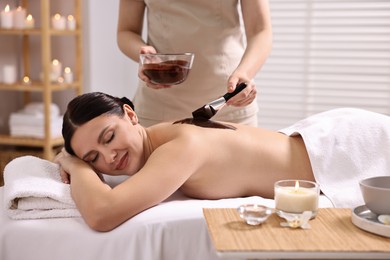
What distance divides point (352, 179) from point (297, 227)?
2.40 feet

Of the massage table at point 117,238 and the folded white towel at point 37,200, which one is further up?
the folded white towel at point 37,200

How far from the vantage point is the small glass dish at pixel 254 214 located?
4.35 ft

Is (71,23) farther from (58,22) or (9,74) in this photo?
(9,74)

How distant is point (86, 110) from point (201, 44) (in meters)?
0.73

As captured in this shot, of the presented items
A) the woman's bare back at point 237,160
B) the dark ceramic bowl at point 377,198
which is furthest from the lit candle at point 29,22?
the dark ceramic bowl at point 377,198

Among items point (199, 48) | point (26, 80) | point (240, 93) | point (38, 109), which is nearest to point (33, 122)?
point (38, 109)

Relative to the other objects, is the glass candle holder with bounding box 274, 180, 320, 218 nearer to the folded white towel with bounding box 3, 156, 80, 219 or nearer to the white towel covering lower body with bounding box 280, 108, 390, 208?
the white towel covering lower body with bounding box 280, 108, 390, 208

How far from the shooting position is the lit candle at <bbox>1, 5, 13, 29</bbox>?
3.74 m

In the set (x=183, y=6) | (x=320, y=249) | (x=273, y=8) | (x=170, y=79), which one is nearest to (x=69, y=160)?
(x=170, y=79)

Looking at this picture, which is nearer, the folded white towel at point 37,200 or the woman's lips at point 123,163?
the folded white towel at point 37,200

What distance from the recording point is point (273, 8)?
12.5 feet

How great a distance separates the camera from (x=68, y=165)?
6.24 feet

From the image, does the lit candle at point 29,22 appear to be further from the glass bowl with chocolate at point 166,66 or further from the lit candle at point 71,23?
the glass bowl with chocolate at point 166,66

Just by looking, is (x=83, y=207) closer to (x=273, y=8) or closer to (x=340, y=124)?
(x=340, y=124)
